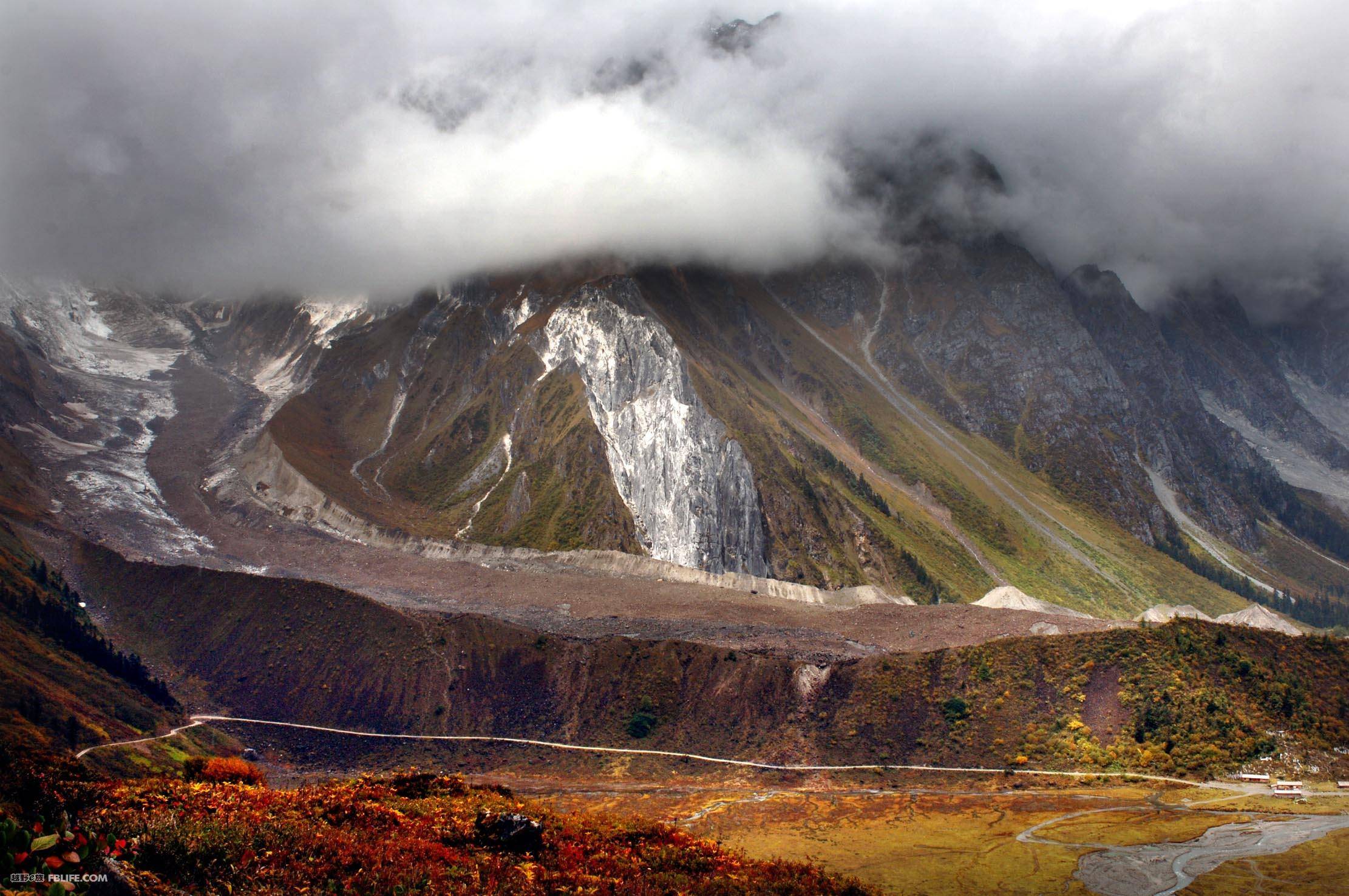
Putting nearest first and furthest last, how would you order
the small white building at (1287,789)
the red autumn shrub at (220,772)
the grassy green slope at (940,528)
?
the red autumn shrub at (220,772)
the small white building at (1287,789)
the grassy green slope at (940,528)

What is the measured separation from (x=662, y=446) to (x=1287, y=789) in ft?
320

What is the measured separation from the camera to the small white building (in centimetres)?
4631

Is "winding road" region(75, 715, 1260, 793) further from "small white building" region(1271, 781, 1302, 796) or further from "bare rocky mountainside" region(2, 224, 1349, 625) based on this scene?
"bare rocky mountainside" region(2, 224, 1349, 625)

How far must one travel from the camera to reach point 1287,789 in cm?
4731

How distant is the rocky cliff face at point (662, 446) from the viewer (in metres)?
129

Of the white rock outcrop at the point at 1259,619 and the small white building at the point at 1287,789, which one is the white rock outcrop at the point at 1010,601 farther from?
the small white building at the point at 1287,789

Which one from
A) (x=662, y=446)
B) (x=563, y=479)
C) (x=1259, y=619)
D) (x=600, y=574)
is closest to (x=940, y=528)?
(x=662, y=446)

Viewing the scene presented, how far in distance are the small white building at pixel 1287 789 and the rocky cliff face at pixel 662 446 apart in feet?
273

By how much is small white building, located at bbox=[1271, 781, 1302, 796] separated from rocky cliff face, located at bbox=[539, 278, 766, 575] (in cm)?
8333

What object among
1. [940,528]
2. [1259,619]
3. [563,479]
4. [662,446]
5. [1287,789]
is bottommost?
[1287,789]

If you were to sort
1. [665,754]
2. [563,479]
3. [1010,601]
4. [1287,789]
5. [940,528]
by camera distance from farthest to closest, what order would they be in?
[940,528] → [563,479] → [1010,601] → [665,754] → [1287,789]

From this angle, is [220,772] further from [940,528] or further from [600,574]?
[940,528]

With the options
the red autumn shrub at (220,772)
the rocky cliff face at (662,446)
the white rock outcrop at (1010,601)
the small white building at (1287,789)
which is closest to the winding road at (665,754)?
the small white building at (1287,789)

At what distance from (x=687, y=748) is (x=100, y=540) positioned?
3586 inches
